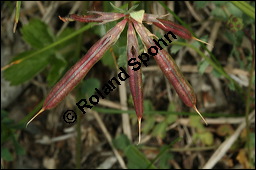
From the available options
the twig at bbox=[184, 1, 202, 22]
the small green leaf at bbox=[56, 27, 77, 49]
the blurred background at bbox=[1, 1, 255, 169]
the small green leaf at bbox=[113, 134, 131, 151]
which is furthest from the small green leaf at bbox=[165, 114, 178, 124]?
the small green leaf at bbox=[56, 27, 77, 49]

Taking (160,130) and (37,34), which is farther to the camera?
(160,130)

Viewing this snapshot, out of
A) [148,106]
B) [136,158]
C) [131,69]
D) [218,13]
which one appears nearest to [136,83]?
[131,69]

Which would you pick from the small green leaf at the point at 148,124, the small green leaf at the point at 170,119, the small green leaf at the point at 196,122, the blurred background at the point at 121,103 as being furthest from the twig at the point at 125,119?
the small green leaf at the point at 196,122

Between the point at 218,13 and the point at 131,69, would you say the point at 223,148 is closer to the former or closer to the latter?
the point at 218,13

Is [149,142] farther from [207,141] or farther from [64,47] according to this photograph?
[64,47]

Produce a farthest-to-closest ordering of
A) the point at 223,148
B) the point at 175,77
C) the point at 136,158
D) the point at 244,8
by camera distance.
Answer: the point at 223,148
the point at 136,158
the point at 244,8
the point at 175,77

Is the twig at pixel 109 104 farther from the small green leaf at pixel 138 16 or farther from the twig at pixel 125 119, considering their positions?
the small green leaf at pixel 138 16
